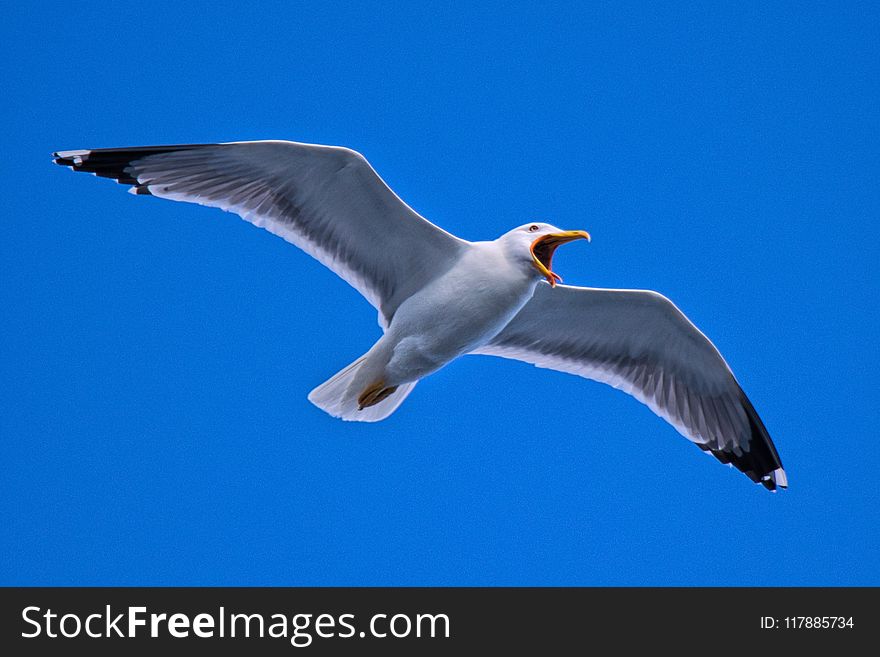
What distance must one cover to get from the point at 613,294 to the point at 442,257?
120 cm

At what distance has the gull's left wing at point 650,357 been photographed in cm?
742

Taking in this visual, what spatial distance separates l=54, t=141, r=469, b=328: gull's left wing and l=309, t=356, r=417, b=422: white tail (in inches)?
22.7

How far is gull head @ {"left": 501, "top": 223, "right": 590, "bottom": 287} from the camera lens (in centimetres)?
644

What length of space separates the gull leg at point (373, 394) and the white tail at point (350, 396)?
0.03 m

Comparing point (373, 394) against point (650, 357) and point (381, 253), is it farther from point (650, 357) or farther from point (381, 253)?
point (650, 357)

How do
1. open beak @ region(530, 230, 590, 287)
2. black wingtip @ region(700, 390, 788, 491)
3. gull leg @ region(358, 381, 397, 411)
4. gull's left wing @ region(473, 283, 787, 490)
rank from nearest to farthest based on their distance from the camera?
open beak @ region(530, 230, 590, 287) → gull leg @ region(358, 381, 397, 411) → gull's left wing @ region(473, 283, 787, 490) → black wingtip @ region(700, 390, 788, 491)

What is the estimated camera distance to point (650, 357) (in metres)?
7.80

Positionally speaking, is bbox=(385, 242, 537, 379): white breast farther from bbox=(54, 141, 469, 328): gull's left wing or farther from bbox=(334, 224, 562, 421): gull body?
bbox=(54, 141, 469, 328): gull's left wing

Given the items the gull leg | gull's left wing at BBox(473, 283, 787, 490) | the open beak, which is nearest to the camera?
the open beak

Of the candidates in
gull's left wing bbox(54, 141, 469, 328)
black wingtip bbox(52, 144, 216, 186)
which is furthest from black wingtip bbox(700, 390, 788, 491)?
black wingtip bbox(52, 144, 216, 186)

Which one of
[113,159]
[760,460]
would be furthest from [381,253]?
[760,460]

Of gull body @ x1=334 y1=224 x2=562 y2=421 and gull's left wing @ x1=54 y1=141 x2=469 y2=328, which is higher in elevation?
gull's left wing @ x1=54 y1=141 x2=469 y2=328
